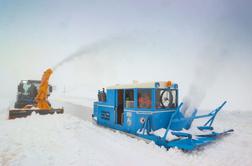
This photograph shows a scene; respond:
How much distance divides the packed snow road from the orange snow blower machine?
3.01 metres

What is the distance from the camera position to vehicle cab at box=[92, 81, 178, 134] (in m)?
8.91

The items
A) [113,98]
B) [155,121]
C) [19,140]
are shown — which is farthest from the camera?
[113,98]

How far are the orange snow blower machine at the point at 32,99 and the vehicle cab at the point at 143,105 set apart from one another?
16.5ft

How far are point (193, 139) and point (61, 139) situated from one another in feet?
16.0

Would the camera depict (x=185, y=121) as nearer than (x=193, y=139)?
No

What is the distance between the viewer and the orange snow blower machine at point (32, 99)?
1288cm

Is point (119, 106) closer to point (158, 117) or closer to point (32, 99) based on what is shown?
point (158, 117)

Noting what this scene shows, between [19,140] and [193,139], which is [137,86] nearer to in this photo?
[193,139]

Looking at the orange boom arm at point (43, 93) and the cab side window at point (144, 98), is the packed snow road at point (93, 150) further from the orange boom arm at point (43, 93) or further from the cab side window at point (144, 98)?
the orange boom arm at point (43, 93)

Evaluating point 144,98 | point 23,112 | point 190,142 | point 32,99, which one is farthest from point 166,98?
point 32,99

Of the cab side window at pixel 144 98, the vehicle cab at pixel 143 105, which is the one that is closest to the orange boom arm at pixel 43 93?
the vehicle cab at pixel 143 105

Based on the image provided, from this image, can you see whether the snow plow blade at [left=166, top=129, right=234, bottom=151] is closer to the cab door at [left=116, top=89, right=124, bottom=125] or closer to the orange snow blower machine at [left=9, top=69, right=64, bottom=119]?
the cab door at [left=116, top=89, right=124, bottom=125]

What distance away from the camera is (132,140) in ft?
29.0

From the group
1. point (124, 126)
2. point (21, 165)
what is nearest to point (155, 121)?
point (124, 126)
